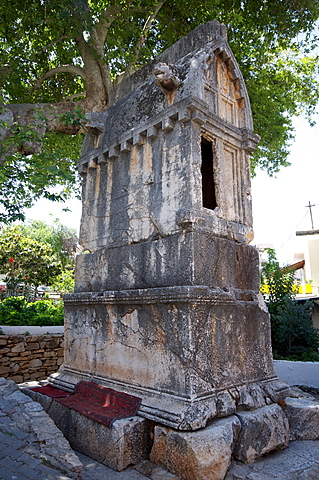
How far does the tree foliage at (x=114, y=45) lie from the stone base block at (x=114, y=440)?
4905 millimetres

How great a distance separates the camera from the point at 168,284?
11.1ft

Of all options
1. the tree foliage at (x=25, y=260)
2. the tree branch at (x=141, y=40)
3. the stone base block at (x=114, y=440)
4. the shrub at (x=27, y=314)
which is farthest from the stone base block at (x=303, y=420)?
the tree foliage at (x=25, y=260)

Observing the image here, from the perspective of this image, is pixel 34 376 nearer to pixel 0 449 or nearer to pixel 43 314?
pixel 43 314

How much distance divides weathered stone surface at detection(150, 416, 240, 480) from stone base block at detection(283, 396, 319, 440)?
106 centimetres

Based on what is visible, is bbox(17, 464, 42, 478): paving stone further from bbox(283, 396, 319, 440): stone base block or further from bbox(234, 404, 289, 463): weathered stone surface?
bbox(283, 396, 319, 440): stone base block

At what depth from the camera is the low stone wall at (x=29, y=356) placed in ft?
23.4

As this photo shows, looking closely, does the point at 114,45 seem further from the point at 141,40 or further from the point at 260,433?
the point at 260,433

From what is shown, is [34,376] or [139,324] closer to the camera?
[139,324]

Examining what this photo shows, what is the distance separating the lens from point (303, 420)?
3.57m

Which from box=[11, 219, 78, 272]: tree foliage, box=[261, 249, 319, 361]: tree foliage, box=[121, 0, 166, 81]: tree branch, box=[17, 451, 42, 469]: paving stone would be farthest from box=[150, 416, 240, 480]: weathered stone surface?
box=[11, 219, 78, 272]: tree foliage

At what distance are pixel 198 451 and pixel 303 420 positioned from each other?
1.54m

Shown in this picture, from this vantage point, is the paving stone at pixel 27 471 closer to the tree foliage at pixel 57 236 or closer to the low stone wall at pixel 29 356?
the low stone wall at pixel 29 356

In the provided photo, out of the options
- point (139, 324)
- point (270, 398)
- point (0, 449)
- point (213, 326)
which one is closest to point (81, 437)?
point (0, 449)

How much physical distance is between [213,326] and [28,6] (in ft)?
27.4
